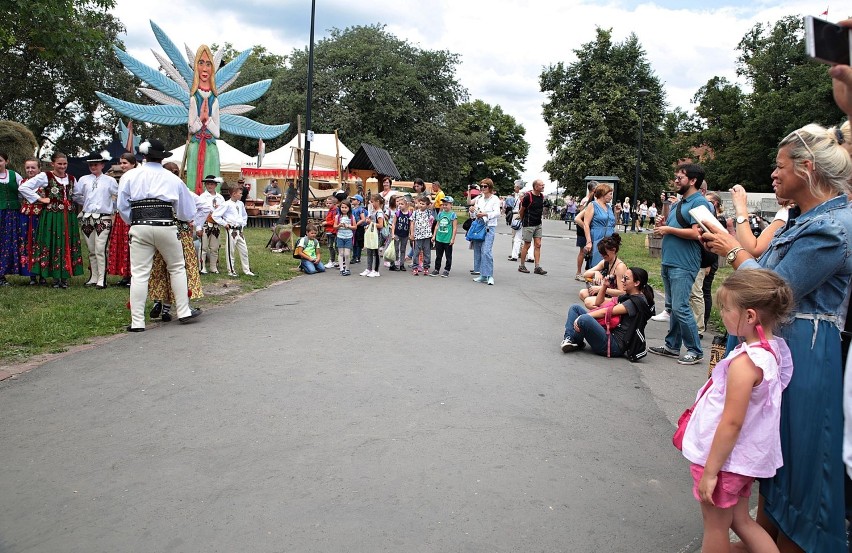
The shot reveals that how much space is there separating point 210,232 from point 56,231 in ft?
9.78

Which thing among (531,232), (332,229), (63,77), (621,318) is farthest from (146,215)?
(63,77)

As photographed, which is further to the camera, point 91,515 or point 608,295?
point 608,295

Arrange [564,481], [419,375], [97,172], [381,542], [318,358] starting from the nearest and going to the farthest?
[381,542] < [564,481] < [419,375] < [318,358] < [97,172]

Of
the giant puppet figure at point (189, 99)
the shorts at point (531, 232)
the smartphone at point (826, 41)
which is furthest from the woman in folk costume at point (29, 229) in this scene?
the smartphone at point (826, 41)

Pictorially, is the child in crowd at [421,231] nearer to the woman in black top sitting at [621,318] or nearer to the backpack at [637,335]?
the woman in black top sitting at [621,318]

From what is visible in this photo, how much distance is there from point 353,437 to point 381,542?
51.9 inches

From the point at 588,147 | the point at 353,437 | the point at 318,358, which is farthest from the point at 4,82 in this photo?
the point at 588,147

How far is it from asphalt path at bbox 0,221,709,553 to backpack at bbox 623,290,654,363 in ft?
0.48

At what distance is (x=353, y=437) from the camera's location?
14.4ft

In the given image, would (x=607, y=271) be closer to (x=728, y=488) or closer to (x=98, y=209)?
(x=728, y=488)

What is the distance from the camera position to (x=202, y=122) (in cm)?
1321

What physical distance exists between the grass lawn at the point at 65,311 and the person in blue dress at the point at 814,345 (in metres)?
6.12

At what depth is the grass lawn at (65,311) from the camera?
6559 mm

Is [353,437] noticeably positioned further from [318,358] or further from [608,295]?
[608,295]
